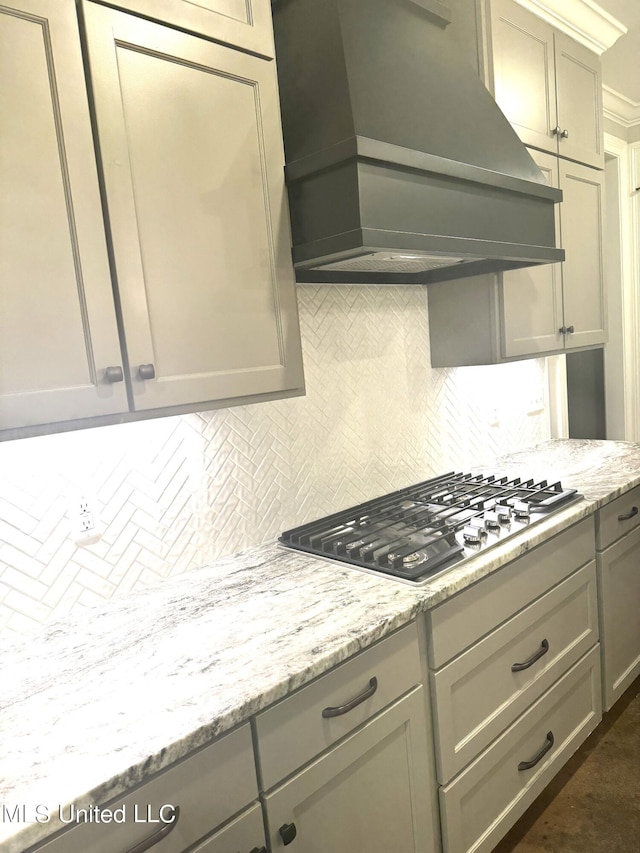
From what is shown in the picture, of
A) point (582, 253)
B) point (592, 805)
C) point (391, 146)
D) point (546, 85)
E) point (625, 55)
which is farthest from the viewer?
point (625, 55)

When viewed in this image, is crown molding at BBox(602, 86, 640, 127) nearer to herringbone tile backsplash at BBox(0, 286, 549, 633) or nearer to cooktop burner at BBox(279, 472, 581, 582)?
herringbone tile backsplash at BBox(0, 286, 549, 633)

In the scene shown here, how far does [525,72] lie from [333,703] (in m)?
2.34

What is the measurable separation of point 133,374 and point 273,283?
0.45 meters

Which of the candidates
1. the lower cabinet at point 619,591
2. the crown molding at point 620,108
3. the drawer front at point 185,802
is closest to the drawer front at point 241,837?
the drawer front at point 185,802

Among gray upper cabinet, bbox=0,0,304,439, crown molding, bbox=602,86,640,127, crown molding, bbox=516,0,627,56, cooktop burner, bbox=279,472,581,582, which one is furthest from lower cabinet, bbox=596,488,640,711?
crown molding, bbox=602,86,640,127

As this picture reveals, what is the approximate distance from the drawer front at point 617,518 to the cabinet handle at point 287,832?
1.47 m

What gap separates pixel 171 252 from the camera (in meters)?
1.27

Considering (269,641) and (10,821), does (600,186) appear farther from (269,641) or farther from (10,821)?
(10,821)

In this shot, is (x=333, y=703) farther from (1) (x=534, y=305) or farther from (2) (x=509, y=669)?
(1) (x=534, y=305)

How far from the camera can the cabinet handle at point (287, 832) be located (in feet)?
3.51

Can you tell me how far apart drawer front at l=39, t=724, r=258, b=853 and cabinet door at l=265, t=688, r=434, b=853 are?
0.33 feet

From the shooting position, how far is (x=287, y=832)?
3.53ft

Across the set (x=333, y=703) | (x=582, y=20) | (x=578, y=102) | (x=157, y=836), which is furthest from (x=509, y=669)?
(x=582, y=20)

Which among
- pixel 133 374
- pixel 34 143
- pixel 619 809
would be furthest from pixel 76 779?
pixel 619 809
